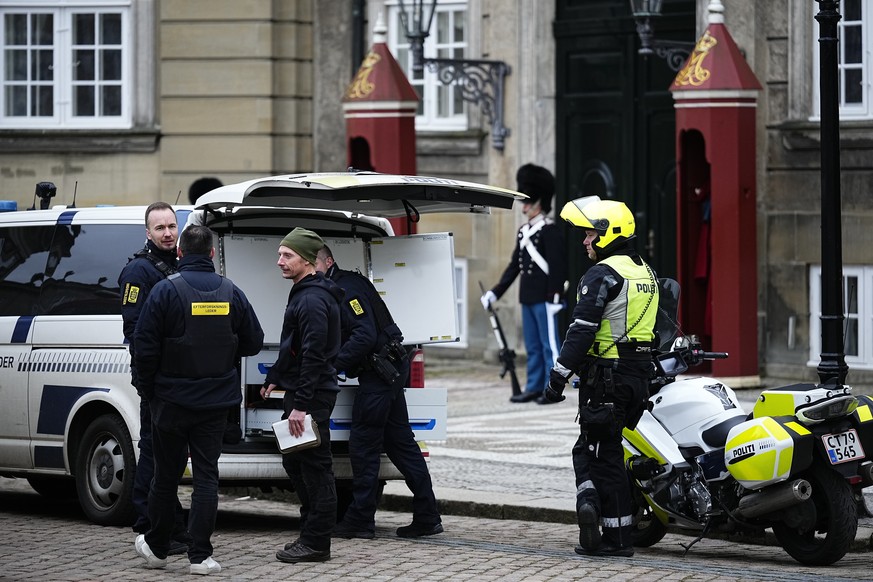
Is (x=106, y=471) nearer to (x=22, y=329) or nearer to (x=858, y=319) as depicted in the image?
(x=22, y=329)

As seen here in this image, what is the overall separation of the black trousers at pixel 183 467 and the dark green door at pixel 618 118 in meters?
10.2

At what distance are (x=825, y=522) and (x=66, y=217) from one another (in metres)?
4.86

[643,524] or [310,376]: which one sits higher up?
[310,376]

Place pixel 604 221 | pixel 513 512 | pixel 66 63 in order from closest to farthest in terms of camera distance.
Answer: pixel 604 221
pixel 513 512
pixel 66 63

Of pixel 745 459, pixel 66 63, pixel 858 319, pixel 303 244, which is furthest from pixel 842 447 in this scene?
pixel 66 63

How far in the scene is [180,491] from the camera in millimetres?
12367

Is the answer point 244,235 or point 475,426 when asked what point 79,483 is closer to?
point 244,235

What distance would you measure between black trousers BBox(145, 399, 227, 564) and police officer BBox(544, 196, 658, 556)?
173cm

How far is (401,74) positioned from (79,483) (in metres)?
9.41

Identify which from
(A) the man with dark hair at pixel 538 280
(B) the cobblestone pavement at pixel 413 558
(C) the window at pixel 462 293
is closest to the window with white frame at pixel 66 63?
(C) the window at pixel 462 293

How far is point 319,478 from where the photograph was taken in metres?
9.28

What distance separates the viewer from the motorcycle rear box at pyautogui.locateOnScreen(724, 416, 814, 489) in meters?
8.90

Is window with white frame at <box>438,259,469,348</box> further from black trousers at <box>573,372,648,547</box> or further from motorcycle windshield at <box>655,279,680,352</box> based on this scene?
black trousers at <box>573,372,648,547</box>

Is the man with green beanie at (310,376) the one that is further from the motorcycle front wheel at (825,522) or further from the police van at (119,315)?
the motorcycle front wheel at (825,522)
